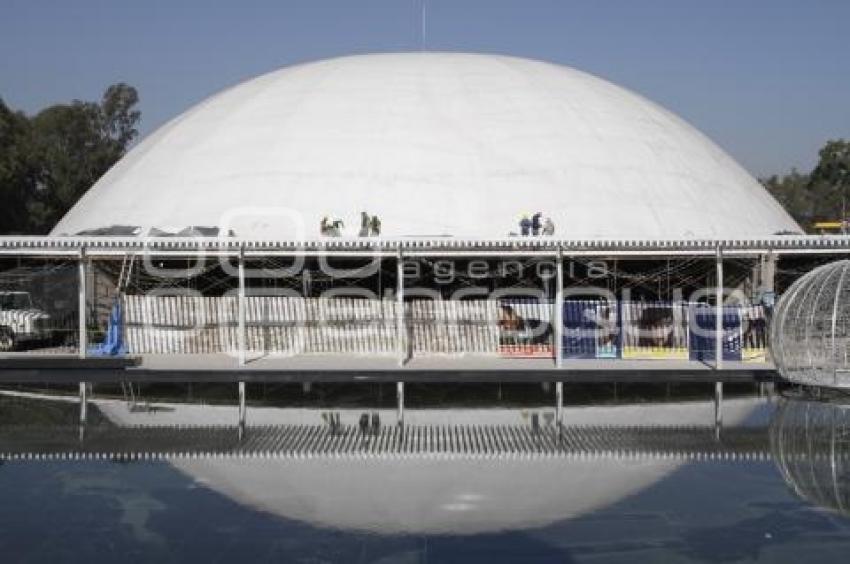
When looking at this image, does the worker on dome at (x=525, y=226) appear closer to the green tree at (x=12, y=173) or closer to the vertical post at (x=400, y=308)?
the vertical post at (x=400, y=308)

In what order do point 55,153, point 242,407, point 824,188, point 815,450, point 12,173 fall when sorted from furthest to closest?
point 824,188, point 55,153, point 12,173, point 242,407, point 815,450

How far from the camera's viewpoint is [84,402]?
15016 millimetres

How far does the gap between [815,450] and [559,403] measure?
15.2ft

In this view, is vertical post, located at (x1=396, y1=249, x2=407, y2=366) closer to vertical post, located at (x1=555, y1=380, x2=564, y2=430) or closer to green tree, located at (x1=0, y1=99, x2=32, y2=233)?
vertical post, located at (x1=555, y1=380, x2=564, y2=430)

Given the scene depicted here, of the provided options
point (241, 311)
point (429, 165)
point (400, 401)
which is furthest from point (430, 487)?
point (429, 165)

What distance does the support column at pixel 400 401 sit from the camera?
12999 mm

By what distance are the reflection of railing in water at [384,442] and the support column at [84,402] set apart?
81 cm

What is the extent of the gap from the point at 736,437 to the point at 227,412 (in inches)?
246

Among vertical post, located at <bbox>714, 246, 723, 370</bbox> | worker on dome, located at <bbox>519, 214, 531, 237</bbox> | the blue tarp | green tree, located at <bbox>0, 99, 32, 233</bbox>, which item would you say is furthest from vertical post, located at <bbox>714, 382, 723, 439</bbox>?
green tree, located at <bbox>0, 99, 32, 233</bbox>

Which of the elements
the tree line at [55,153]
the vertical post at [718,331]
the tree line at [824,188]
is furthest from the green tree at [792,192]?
the vertical post at [718,331]

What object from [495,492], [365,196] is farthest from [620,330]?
[495,492]

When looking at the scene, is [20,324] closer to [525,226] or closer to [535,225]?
[525,226]

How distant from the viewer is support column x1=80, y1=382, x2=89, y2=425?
13266 millimetres

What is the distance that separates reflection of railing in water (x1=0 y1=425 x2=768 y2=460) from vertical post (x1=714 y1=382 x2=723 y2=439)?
0.09m
